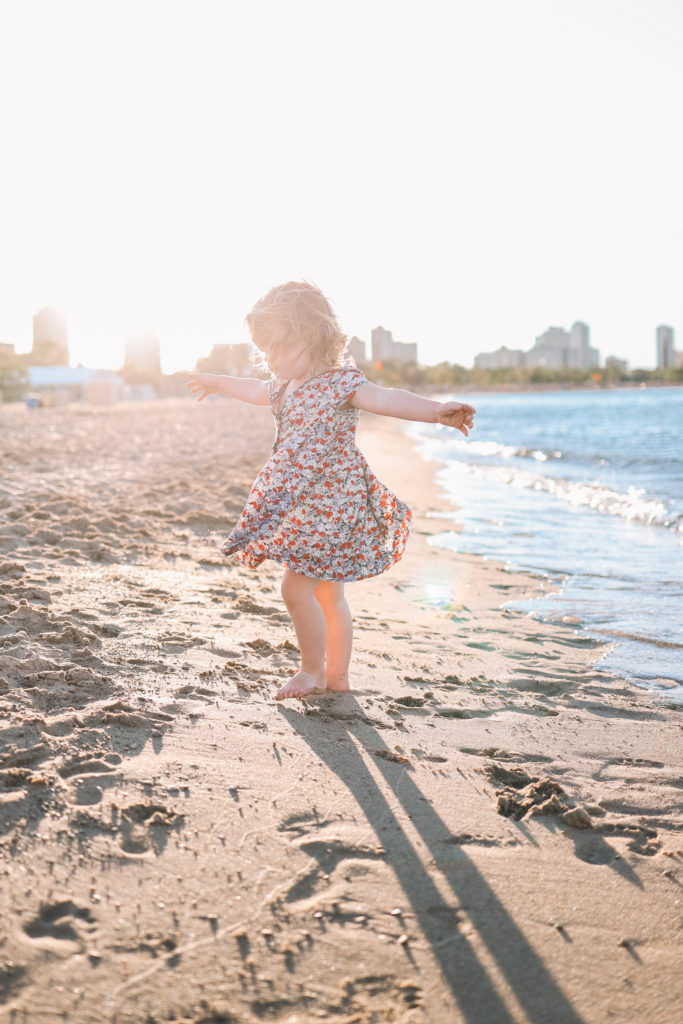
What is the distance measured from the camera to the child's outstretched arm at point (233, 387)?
10.1ft

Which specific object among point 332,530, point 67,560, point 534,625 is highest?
point 332,530

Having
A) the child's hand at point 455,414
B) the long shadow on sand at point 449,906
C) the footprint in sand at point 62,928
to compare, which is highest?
the child's hand at point 455,414

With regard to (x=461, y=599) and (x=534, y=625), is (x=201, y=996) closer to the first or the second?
(x=534, y=625)

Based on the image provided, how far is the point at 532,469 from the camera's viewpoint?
48.1ft

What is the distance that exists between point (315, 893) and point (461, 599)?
9.79 feet

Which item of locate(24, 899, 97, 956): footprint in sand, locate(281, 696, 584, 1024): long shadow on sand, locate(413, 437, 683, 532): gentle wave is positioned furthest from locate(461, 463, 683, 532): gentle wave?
locate(24, 899, 97, 956): footprint in sand

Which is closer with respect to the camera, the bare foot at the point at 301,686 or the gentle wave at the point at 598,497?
the bare foot at the point at 301,686

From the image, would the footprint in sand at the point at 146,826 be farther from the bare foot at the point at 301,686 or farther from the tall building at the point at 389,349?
the tall building at the point at 389,349

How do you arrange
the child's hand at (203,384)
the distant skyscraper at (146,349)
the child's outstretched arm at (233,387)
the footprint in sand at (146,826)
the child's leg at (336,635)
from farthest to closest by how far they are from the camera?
the distant skyscraper at (146,349) < the child's hand at (203,384) < the child's outstretched arm at (233,387) < the child's leg at (336,635) < the footprint in sand at (146,826)

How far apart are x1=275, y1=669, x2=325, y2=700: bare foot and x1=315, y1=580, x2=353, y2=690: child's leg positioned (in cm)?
5

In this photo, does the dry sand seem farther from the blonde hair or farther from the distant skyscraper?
the distant skyscraper

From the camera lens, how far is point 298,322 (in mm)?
2809

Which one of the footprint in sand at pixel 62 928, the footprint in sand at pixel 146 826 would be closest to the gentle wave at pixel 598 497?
the footprint in sand at pixel 146 826

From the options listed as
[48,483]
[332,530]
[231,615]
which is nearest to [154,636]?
[231,615]
